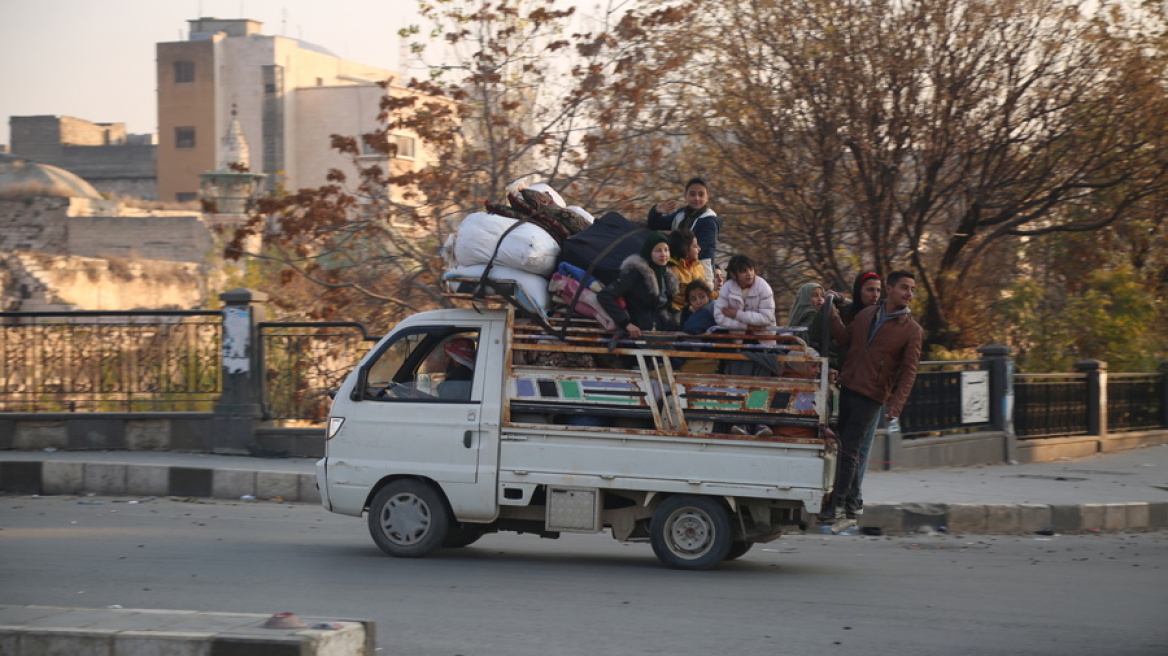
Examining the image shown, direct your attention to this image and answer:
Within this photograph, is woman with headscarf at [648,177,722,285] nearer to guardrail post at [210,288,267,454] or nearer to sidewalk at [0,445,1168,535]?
sidewalk at [0,445,1168,535]

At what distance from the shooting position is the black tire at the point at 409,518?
816cm

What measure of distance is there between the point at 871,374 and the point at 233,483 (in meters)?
7.28

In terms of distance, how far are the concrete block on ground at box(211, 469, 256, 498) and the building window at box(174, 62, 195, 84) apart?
5759 centimetres

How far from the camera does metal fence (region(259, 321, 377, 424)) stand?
1373 centimetres

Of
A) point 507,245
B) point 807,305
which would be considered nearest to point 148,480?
point 507,245

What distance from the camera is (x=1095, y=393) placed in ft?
60.7

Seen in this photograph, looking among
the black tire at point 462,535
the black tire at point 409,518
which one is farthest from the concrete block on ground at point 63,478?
the black tire at point 409,518

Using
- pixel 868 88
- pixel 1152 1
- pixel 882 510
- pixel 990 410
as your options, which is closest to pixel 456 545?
pixel 882 510

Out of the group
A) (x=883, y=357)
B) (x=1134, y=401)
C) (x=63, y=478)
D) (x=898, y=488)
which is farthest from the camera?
(x=1134, y=401)

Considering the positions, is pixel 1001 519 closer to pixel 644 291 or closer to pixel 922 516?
pixel 922 516

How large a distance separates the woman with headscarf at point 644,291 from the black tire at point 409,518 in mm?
1815

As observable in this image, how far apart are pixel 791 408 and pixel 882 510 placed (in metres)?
3.98

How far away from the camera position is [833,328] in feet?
27.6

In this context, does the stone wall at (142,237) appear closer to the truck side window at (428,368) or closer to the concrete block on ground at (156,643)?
the truck side window at (428,368)
